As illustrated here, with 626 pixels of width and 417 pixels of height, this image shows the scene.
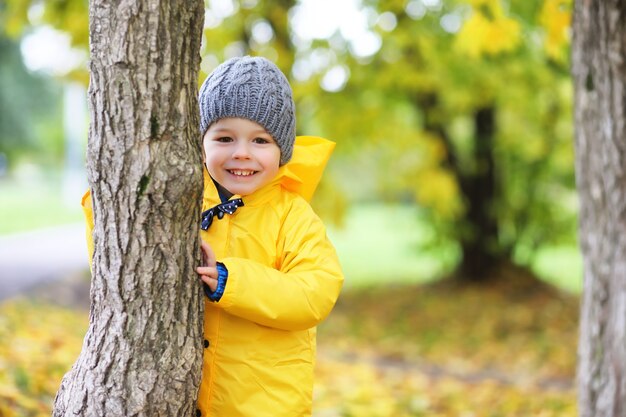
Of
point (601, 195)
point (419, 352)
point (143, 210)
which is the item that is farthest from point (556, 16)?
point (419, 352)

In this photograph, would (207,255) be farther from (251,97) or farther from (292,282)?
(251,97)

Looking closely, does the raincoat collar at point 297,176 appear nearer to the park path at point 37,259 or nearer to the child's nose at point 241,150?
the child's nose at point 241,150

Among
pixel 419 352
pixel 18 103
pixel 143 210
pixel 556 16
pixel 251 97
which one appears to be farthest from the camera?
pixel 18 103

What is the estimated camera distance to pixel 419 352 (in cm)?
790

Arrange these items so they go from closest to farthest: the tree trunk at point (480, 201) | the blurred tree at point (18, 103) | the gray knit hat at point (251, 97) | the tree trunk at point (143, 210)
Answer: the tree trunk at point (143, 210) → the gray knit hat at point (251, 97) → the tree trunk at point (480, 201) → the blurred tree at point (18, 103)

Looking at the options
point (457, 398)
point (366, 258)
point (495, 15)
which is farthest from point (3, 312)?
point (366, 258)

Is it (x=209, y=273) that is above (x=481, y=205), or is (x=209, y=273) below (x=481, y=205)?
above

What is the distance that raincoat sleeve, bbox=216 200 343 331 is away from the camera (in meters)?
1.87

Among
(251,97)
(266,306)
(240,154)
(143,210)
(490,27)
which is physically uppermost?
(490,27)

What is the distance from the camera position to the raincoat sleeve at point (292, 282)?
1.87 meters

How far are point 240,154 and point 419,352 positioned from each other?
6.28 m

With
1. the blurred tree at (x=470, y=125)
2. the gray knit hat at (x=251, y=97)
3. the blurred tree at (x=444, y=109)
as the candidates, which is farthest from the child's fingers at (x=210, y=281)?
the blurred tree at (x=470, y=125)

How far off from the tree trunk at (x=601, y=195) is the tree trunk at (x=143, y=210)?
2221mm

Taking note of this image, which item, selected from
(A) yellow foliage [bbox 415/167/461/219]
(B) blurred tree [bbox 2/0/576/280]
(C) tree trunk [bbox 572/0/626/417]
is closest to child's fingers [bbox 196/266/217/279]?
(C) tree trunk [bbox 572/0/626/417]
